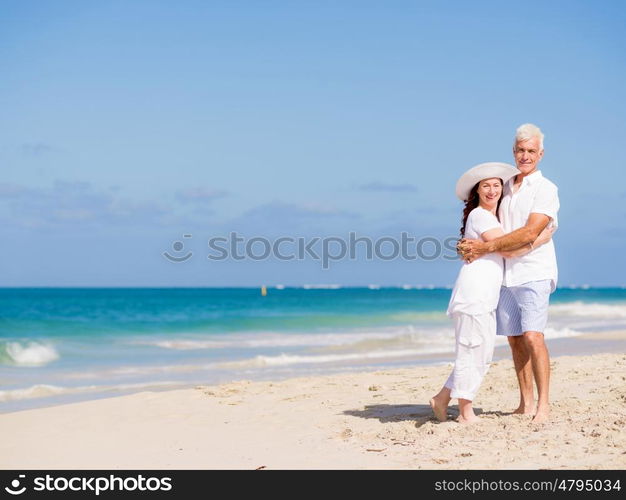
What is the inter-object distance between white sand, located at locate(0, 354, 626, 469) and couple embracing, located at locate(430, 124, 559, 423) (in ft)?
1.41

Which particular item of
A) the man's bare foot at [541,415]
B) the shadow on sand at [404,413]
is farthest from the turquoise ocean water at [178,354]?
the man's bare foot at [541,415]

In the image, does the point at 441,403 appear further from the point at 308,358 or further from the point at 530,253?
the point at 308,358

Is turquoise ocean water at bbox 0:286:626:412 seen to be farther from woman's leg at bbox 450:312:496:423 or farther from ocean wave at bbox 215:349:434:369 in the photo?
woman's leg at bbox 450:312:496:423

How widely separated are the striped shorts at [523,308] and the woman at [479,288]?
0.46 feet

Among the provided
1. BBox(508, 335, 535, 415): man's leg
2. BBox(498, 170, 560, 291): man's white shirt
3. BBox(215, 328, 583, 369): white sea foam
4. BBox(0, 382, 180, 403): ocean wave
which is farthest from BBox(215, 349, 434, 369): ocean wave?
BBox(498, 170, 560, 291): man's white shirt

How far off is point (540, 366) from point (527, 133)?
1642mm

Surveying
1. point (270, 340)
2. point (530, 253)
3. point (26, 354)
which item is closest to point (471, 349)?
point (530, 253)

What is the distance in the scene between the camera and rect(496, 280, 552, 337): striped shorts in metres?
5.45

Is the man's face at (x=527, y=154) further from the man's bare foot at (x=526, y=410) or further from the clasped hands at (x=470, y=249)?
the man's bare foot at (x=526, y=410)

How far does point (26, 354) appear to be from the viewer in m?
15.1
